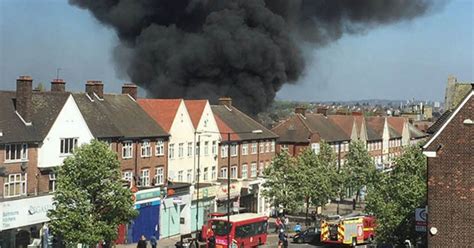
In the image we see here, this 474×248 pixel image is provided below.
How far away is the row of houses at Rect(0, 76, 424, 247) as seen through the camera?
31.6 metres

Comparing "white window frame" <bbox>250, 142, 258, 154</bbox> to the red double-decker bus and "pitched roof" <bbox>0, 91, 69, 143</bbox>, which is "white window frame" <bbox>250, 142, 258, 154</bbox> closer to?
the red double-decker bus

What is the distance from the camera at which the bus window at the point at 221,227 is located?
35.6 metres

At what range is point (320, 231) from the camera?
131ft

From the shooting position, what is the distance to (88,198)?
2928cm

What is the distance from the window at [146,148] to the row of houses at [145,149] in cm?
6

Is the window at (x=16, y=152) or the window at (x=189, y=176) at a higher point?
the window at (x=16, y=152)

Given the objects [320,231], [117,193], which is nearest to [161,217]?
[320,231]

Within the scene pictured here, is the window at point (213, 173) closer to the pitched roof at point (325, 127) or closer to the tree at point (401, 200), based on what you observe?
the pitched roof at point (325, 127)

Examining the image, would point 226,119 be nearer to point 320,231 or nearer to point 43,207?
point 320,231

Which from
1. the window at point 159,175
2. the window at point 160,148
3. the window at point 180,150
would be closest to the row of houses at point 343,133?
the window at point 180,150

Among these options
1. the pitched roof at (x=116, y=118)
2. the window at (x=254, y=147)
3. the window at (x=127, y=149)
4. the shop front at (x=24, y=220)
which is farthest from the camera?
the window at (x=254, y=147)

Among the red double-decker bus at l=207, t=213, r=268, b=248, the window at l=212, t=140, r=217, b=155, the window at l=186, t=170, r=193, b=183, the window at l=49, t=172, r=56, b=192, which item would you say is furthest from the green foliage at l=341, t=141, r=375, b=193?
the window at l=49, t=172, r=56, b=192

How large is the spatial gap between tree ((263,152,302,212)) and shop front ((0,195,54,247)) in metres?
18.1

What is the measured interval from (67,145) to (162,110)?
411 inches
